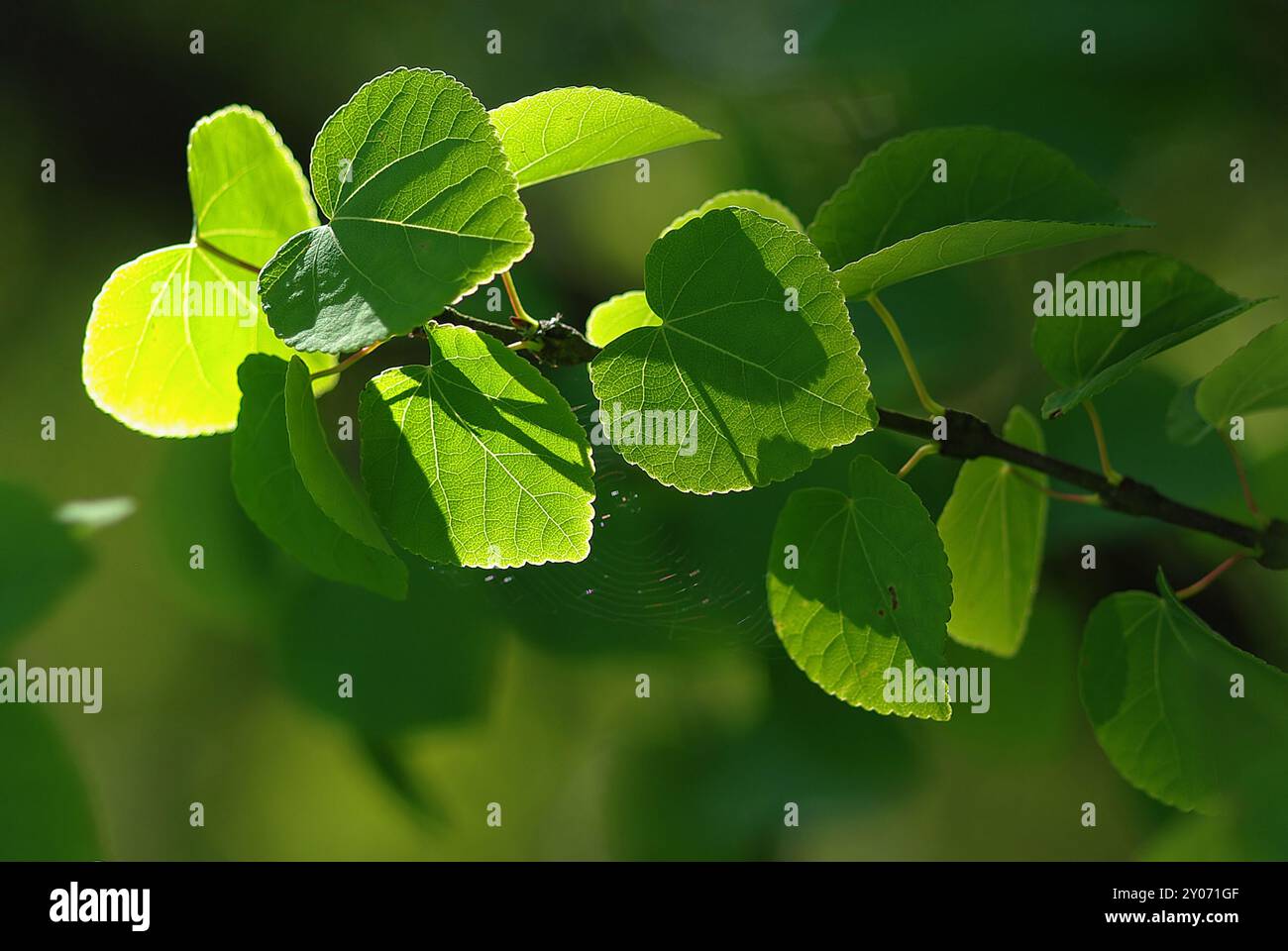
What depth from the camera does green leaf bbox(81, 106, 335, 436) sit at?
292 mm

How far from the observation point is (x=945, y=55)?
0.64 m

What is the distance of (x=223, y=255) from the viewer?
0.29m

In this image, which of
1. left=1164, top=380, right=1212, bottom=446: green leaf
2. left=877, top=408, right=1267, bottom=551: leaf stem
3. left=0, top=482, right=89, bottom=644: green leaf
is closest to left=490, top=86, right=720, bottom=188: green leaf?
left=877, top=408, right=1267, bottom=551: leaf stem

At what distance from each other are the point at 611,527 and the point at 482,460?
0.24 metres

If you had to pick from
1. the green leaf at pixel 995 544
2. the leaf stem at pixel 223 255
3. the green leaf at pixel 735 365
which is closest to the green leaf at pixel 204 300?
the leaf stem at pixel 223 255

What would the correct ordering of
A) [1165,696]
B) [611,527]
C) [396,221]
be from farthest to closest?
[611,527]
[1165,696]
[396,221]

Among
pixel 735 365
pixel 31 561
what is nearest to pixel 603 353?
pixel 735 365

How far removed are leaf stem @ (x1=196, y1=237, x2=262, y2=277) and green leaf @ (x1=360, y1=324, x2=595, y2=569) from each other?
7 centimetres

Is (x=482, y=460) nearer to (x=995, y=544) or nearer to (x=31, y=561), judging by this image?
(x=995, y=544)

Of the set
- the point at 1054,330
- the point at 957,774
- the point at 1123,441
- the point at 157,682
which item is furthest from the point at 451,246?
the point at 157,682

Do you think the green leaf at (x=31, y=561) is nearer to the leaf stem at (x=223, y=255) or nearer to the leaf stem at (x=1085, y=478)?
the leaf stem at (x=223, y=255)

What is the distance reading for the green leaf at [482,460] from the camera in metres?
0.25

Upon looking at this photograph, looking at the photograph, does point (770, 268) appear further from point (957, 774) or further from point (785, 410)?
point (957, 774)

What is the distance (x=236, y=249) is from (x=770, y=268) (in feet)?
0.57
